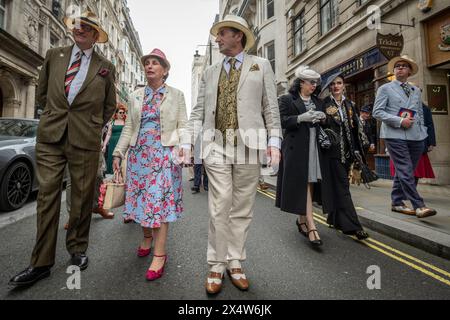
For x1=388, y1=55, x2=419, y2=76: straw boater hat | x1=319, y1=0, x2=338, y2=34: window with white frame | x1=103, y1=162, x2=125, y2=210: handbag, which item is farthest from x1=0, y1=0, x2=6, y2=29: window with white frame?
x1=388, y1=55, x2=419, y2=76: straw boater hat

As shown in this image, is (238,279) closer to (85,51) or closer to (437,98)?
(85,51)

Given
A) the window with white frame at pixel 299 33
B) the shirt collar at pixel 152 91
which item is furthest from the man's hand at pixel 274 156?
the window with white frame at pixel 299 33

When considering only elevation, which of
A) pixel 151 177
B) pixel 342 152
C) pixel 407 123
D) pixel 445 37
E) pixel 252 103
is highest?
pixel 445 37

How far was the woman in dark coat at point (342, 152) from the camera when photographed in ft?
10.4

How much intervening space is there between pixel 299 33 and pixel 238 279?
15.2m

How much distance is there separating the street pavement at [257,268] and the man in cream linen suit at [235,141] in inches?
13.1

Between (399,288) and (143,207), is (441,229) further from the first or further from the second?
(143,207)

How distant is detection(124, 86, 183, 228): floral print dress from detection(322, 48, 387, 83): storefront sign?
329 inches

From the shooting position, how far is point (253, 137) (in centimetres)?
217

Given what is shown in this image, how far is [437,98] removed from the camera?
6.79 m

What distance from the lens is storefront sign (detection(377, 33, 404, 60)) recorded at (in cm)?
711

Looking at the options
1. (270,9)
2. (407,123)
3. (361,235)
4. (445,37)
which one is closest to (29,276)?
(361,235)

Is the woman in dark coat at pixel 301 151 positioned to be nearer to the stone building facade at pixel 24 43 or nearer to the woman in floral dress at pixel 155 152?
the woman in floral dress at pixel 155 152
